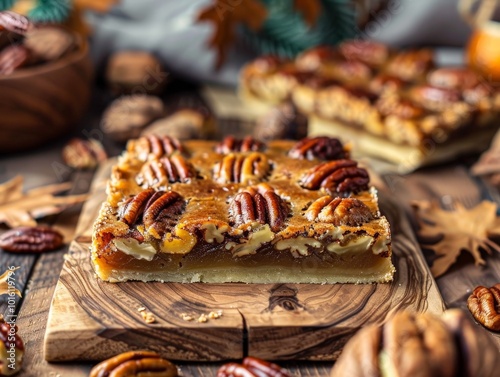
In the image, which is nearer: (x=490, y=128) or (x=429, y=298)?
(x=429, y=298)

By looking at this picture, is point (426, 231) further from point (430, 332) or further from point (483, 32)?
point (483, 32)

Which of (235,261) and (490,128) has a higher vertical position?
(235,261)

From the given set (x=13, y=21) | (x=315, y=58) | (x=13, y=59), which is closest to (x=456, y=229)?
(x=315, y=58)

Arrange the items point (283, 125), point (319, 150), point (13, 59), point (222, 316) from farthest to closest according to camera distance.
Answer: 1. point (283, 125)
2. point (13, 59)
3. point (319, 150)
4. point (222, 316)

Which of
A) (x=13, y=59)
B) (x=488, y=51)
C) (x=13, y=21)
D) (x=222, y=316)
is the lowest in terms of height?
(x=488, y=51)

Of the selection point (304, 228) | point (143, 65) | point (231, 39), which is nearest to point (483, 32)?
point (231, 39)

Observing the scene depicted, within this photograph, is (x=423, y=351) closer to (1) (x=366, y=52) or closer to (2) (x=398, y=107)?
(2) (x=398, y=107)
